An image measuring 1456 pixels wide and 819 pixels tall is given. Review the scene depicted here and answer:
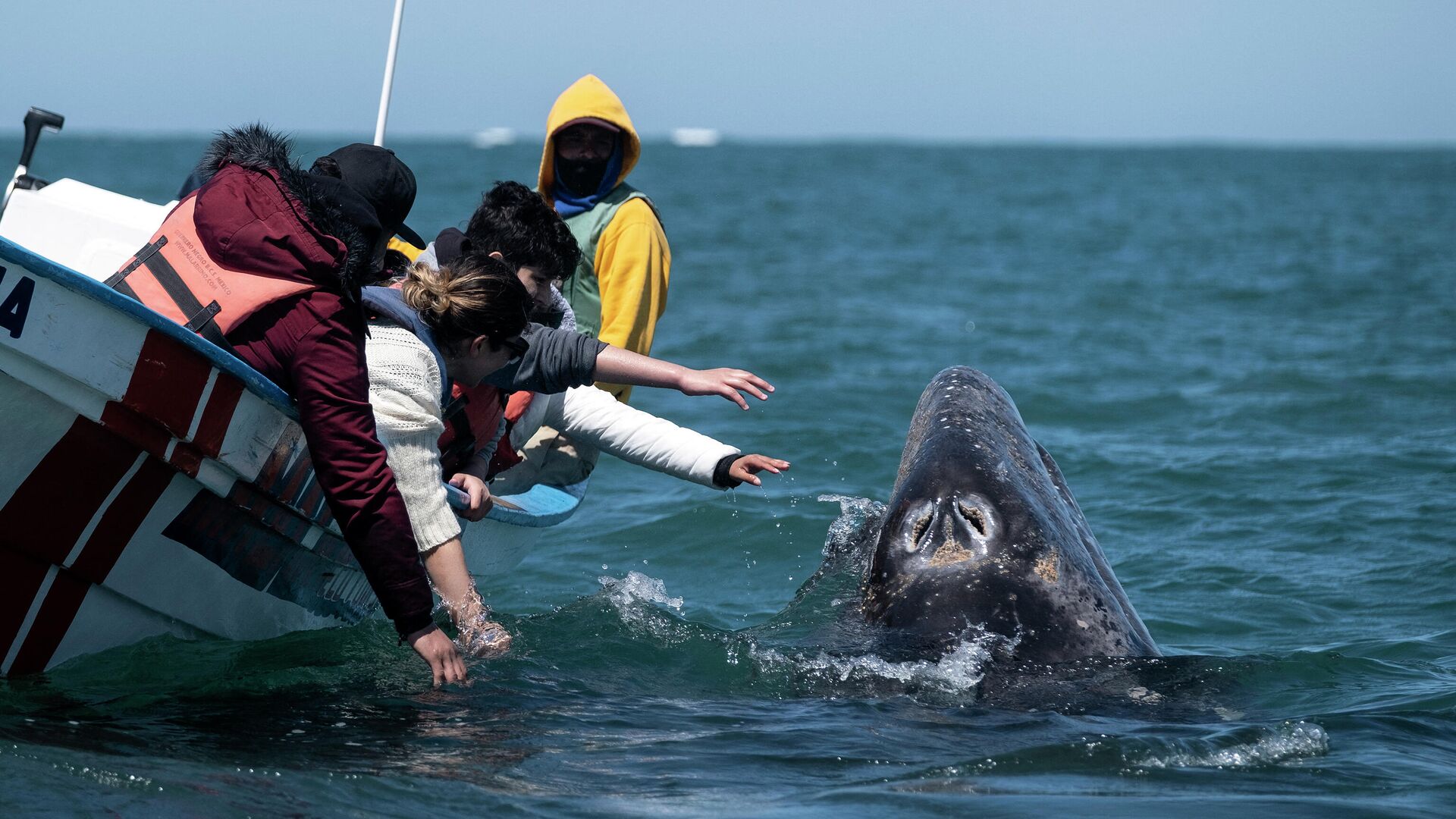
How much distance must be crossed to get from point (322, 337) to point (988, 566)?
203 centimetres

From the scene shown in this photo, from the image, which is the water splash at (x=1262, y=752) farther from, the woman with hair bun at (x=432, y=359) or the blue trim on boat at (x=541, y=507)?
the blue trim on boat at (x=541, y=507)

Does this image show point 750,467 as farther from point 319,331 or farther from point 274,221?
point 274,221

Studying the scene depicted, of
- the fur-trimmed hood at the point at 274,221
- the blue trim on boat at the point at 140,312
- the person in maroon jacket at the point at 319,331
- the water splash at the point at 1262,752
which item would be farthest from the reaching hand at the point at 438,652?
the water splash at the point at 1262,752

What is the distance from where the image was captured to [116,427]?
4.17 meters

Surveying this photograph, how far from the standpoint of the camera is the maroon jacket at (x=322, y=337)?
412cm

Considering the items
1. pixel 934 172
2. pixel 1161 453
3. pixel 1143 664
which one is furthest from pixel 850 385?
→ pixel 934 172

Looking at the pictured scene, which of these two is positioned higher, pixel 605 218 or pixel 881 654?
pixel 605 218

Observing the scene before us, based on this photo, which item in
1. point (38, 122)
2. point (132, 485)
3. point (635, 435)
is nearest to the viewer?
point (132, 485)

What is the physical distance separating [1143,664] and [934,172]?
93060 mm

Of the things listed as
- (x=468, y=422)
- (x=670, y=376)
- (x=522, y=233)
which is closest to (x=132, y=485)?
(x=468, y=422)

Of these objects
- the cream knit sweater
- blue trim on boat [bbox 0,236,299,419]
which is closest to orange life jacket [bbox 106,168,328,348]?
blue trim on boat [bbox 0,236,299,419]

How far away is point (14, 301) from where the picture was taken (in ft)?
12.9

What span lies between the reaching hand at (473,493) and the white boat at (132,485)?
0.42 metres

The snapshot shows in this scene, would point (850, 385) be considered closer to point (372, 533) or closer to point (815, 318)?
point (815, 318)
